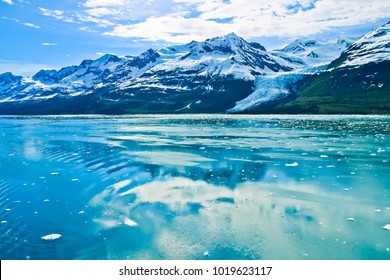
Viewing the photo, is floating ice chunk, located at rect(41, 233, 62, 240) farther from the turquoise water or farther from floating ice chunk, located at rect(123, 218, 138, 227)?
floating ice chunk, located at rect(123, 218, 138, 227)

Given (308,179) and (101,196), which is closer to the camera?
(101,196)

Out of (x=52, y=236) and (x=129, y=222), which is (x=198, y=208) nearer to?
(x=129, y=222)

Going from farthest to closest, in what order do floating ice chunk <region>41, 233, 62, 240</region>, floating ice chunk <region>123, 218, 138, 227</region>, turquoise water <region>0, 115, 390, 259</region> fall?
floating ice chunk <region>123, 218, 138, 227</region>
floating ice chunk <region>41, 233, 62, 240</region>
turquoise water <region>0, 115, 390, 259</region>

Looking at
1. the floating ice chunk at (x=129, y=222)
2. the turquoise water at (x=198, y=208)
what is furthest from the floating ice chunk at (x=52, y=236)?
the floating ice chunk at (x=129, y=222)

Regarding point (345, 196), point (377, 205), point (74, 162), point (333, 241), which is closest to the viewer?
point (333, 241)

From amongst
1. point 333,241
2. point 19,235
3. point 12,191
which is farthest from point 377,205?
point 12,191

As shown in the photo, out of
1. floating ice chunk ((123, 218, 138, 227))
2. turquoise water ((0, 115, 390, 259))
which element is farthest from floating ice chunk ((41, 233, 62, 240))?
floating ice chunk ((123, 218, 138, 227))

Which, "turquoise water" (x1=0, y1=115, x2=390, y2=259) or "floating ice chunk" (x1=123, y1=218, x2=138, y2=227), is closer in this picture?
"turquoise water" (x1=0, y1=115, x2=390, y2=259)

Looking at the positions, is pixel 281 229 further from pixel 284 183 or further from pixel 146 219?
pixel 284 183

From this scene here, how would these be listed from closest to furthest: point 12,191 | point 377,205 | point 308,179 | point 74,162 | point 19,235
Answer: point 19,235 < point 377,205 < point 12,191 < point 308,179 < point 74,162

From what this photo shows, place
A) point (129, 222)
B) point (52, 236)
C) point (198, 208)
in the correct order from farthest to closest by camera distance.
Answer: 1. point (198, 208)
2. point (129, 222)
3. point (52, 236)

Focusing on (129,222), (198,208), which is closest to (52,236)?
(129,222)
